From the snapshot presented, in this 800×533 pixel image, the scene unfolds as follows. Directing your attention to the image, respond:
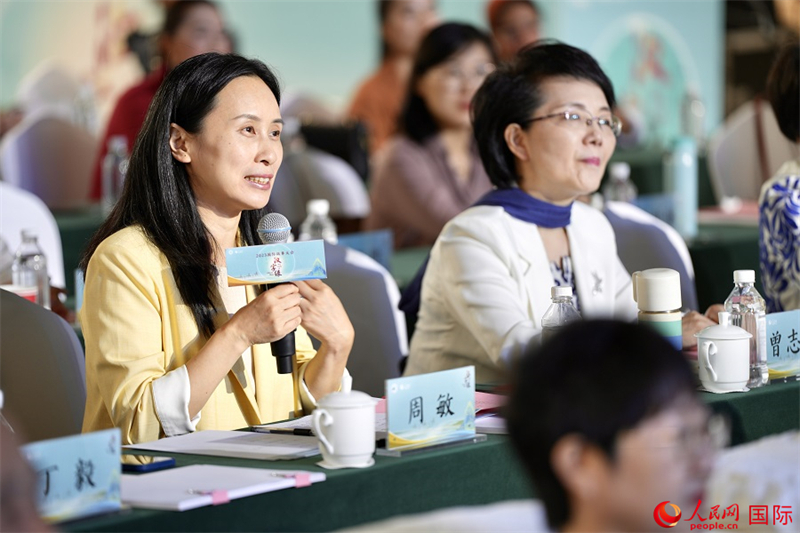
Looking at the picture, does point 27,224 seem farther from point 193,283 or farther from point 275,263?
point 275,263

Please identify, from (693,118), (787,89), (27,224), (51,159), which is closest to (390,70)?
(693,118)

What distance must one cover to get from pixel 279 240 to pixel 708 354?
68cm

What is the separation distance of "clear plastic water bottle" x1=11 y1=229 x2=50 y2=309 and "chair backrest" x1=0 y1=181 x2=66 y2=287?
27 centimetres

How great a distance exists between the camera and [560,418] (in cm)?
101

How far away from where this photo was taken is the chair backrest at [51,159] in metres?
4.71

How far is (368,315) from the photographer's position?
103 inches

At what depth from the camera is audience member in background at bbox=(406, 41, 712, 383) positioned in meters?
2.44

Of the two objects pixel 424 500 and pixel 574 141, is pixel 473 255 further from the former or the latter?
pixel 424 500

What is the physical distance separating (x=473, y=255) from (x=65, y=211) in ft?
8.08

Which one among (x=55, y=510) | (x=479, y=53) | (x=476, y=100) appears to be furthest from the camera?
(x=479, y=53)

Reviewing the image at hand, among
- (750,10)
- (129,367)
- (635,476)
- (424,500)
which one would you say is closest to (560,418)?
(635,476)

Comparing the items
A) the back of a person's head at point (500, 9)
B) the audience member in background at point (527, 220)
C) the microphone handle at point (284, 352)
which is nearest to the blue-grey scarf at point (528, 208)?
the audience member in background at point (527, 220)

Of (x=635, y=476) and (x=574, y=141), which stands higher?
(x=574, y=141)

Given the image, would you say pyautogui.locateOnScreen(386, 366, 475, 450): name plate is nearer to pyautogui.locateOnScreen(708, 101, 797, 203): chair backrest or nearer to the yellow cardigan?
the yellow cardigan
